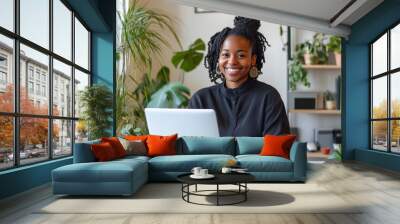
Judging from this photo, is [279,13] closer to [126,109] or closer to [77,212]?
[126,109]

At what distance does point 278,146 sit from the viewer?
559 centimetres

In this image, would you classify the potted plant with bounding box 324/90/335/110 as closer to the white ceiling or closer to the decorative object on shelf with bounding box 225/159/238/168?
the white ceiling

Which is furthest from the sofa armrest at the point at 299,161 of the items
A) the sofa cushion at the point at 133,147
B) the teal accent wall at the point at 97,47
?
the teal accent wall at the point at 97,47

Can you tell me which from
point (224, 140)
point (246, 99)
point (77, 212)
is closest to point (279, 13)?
point (246, 99)

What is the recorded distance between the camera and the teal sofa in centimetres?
426

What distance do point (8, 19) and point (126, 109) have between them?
4.16 metres

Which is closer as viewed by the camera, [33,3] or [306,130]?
[33,3]

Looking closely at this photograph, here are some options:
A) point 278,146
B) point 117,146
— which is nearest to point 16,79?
point 117,146

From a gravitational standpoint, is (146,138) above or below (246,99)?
below

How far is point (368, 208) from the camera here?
3.81 meters

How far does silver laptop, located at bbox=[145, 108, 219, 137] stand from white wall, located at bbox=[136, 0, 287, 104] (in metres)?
3.66

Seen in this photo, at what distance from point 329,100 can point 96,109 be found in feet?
18.1

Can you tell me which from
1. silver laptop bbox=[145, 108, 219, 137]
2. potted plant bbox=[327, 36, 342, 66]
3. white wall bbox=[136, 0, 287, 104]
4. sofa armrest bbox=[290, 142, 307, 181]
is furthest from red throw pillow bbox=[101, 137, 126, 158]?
potted plant bbox=[327, 36, 342, 66]

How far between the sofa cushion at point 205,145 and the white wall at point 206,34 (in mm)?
4042
